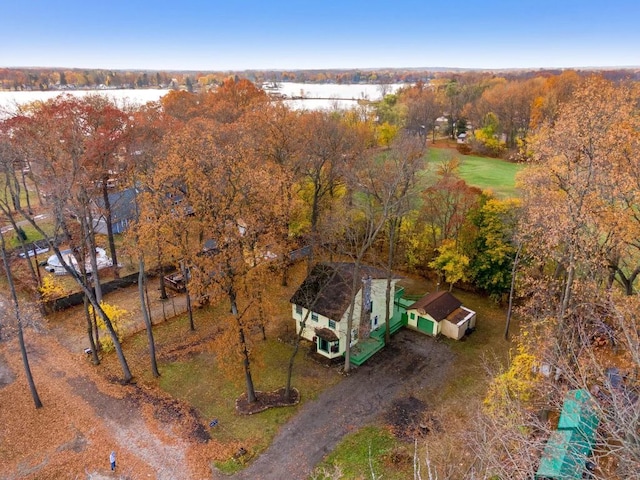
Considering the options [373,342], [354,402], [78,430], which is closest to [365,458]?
[354,402]

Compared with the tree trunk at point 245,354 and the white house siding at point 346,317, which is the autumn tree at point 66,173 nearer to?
the tree trunk at point 245,354

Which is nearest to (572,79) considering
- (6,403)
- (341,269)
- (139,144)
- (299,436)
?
(341,269)

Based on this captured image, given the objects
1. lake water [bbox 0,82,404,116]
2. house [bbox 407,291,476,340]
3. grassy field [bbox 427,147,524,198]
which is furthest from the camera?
grassy field [bbox 427,147,524,198]

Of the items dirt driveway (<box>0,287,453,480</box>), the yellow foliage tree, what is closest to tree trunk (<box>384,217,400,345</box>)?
dirt driveway (<box>0,287,453,480</box>)

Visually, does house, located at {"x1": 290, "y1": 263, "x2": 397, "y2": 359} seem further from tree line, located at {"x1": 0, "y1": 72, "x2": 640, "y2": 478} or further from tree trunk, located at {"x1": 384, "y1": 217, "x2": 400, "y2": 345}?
tree line, located at {"x1": 0, "y1": 72, "x2": 640, "y2": 478}

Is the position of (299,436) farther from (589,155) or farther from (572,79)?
(572,79)

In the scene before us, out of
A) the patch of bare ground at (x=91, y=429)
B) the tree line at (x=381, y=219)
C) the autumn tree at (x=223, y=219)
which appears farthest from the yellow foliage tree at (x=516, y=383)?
the patch of bare ground at (x=91, y=429)
